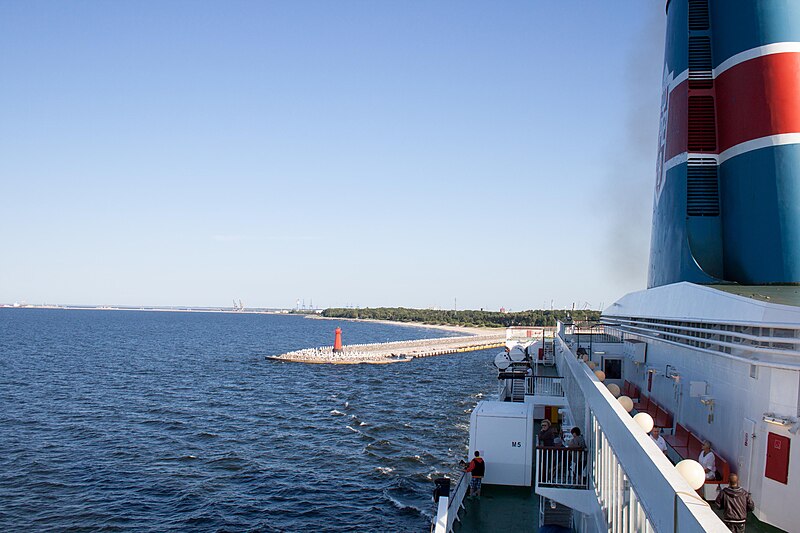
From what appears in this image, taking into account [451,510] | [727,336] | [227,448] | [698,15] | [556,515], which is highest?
[698,15]

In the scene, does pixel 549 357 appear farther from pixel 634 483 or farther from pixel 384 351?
pixel 384 351

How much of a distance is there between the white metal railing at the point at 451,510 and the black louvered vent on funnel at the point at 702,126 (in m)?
8.77

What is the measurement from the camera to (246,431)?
31.0 metres

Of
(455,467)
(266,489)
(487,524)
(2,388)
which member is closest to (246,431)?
(266,489)

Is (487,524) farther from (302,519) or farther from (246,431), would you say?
(246,431)

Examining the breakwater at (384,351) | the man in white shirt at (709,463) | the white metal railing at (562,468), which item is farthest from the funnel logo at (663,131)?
the breakwater at (384,351)

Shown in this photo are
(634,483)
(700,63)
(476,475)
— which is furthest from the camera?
(476,475)

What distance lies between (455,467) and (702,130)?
15067 mm

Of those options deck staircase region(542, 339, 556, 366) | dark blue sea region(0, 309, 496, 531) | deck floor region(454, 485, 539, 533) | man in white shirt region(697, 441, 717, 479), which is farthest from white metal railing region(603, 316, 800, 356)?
deck staircase region(542, 339, 556, 366)

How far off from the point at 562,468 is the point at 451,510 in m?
2.99

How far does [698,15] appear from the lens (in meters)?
14.7

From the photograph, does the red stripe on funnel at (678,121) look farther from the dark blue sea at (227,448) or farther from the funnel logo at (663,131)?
the dark blue sea at (227,448)

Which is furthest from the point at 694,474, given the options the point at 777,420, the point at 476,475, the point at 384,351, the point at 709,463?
the point at 384,351

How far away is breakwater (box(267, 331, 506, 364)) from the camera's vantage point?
211 feet
